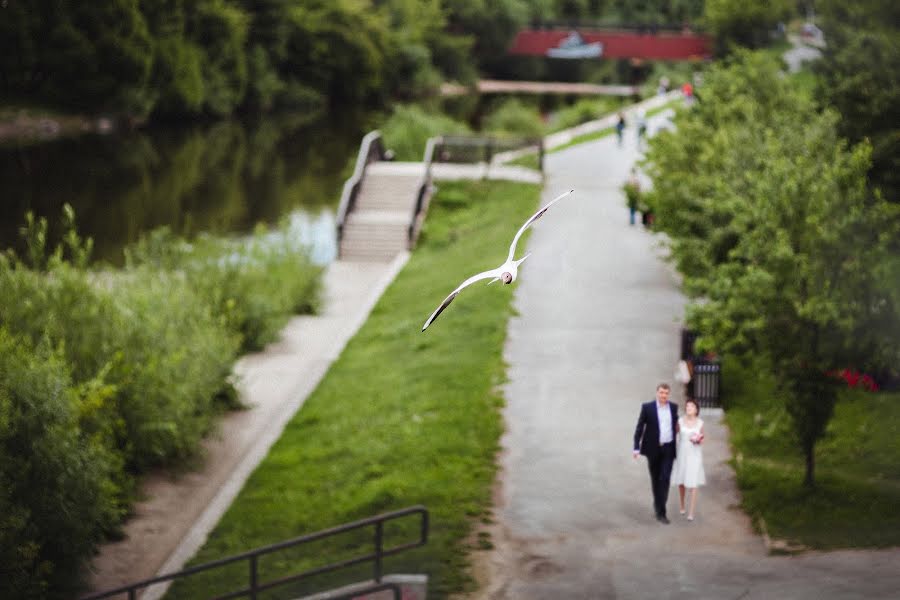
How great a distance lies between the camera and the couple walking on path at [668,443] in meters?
14.5

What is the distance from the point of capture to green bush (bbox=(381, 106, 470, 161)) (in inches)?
1825

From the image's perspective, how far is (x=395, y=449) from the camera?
64.3 feet

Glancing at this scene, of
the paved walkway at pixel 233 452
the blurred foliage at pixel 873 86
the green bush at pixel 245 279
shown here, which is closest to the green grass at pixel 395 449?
the paved walkway at pixel 233 452

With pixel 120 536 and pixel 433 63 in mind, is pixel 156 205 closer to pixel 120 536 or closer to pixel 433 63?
pixel 120 536

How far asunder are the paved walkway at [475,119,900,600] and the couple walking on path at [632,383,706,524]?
70 centimetres

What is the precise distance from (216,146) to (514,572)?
188ft

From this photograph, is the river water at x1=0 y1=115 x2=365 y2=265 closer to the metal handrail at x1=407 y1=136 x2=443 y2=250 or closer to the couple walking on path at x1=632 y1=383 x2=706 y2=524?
the metal handrail at x1=407 y1=136 x2=443 y2=250

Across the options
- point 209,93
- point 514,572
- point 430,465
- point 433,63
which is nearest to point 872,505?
point 514,572

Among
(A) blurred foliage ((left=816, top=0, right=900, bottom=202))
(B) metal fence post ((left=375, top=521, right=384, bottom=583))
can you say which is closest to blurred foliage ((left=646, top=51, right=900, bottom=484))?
(A) blurred foliage ((left=816, top=0, right=900, bottom=202))

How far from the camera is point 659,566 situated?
1430 cm

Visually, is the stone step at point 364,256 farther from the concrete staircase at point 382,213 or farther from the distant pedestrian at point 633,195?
the distant pedestrian at point 633,195

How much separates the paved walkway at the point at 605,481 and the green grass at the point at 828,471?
0.36m

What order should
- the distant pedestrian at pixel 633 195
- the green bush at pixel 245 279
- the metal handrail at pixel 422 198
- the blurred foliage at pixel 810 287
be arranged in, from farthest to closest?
the metal handrail at pixel 422 198
the distant pedestrian at pixel 633 195
the green bush at pixel 245 279
the blurred foliage at pixel 810 287

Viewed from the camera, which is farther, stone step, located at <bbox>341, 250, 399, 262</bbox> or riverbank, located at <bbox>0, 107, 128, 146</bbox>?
riverbank, located at <bbox>0, 107, 128, 146</bbox>
